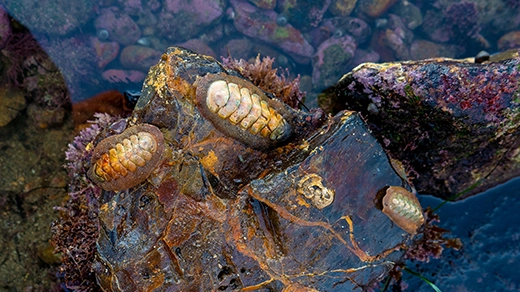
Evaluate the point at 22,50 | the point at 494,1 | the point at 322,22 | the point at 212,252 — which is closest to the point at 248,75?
the point at 212,252

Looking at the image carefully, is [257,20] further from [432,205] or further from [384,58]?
[432,205]

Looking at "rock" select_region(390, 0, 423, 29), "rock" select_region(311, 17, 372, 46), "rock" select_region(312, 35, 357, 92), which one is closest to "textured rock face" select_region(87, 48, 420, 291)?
"rock" select_region(312, 35, 357, 92)

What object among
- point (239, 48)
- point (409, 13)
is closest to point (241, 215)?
point (239, 48)

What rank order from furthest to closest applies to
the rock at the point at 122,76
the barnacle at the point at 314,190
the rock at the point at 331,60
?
the rock at the point at 331,60 < the rock at the point at 122,76 < the barnacle at the point at 314,190

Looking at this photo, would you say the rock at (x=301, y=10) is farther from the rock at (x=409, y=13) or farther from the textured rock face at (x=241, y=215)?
the textured rock face at (x=241, y=215)

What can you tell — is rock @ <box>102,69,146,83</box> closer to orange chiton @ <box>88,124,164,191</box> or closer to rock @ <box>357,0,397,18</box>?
orange chiton @ <box>88,124,164,191</box>

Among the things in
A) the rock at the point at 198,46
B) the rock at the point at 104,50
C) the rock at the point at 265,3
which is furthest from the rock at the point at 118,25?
the rock at the point at 265,3
